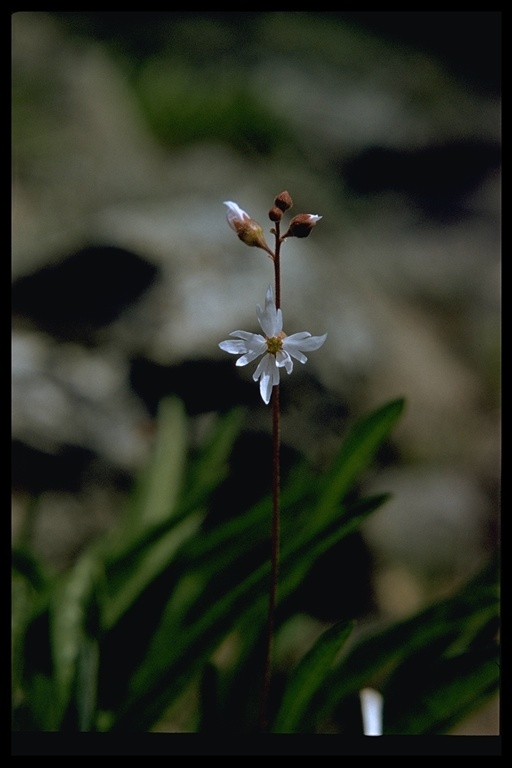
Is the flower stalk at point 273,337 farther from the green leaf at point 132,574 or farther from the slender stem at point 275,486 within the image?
the green leaf at point 132,574

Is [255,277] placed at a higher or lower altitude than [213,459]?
higher

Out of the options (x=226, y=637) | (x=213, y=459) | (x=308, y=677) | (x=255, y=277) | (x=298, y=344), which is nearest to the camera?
(x=298, y=344)

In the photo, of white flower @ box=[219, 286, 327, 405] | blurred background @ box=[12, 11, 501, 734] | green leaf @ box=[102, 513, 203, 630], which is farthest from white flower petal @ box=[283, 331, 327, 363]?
blurred background @ box=[12, 11, 501, 734]

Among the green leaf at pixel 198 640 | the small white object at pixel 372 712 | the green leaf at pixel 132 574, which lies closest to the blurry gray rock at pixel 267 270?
the green leaf at pixel 132 574

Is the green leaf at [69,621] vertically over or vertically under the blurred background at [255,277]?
under

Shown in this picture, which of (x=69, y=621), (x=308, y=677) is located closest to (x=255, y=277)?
(x=69, y=621)

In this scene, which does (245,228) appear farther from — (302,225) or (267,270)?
(267,270)

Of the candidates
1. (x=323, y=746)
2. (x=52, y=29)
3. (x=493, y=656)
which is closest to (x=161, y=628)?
(x=323, y=746)

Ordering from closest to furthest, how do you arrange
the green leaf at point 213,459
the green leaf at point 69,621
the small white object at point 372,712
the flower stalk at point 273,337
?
1. the flower stalk at point 273,337
2. the small white object at point 372,712
3. the green leaf at point 69,621
4. the green leaf at point 213,459
